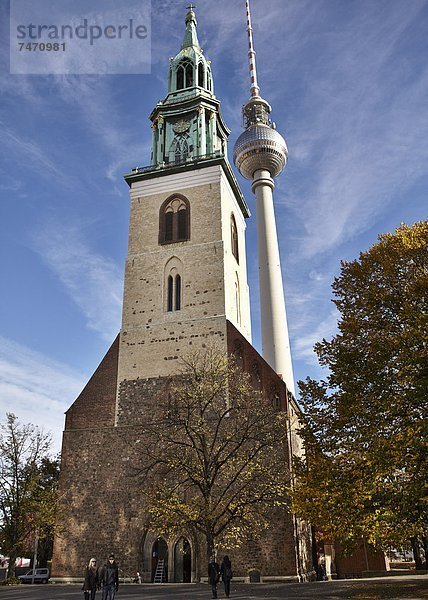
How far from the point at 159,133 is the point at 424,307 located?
27.3 metres

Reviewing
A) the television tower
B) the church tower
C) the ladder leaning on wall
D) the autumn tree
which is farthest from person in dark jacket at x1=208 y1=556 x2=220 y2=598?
the television tower

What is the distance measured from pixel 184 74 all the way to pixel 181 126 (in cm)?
614

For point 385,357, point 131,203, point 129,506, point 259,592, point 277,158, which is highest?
point 277,158

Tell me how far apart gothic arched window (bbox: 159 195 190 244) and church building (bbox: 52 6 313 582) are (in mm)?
74

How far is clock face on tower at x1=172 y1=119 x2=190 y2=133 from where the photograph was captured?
37.7 m

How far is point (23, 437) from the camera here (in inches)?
1161

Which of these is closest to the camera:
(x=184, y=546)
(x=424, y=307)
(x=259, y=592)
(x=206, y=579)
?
(x=424, y=307)

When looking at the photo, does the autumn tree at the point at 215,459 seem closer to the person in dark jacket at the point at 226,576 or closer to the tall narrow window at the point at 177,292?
the person in dark jacket at the point at 226,576

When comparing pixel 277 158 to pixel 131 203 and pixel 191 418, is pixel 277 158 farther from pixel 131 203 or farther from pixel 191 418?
pixel 191 418

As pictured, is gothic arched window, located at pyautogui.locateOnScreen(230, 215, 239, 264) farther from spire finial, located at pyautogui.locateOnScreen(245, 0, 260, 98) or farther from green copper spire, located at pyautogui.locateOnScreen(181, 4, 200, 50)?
spire finial, located at pyautogui.locateOnScreen(245, 0, 260, 98)

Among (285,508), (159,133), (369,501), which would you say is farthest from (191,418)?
(159,133)

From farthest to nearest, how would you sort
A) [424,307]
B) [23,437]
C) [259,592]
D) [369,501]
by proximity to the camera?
[23,437]
[259,592]
[424,307]
[369,501]

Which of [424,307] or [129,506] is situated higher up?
[424,307]

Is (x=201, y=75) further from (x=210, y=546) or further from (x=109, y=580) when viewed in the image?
(x=109, y=580)
